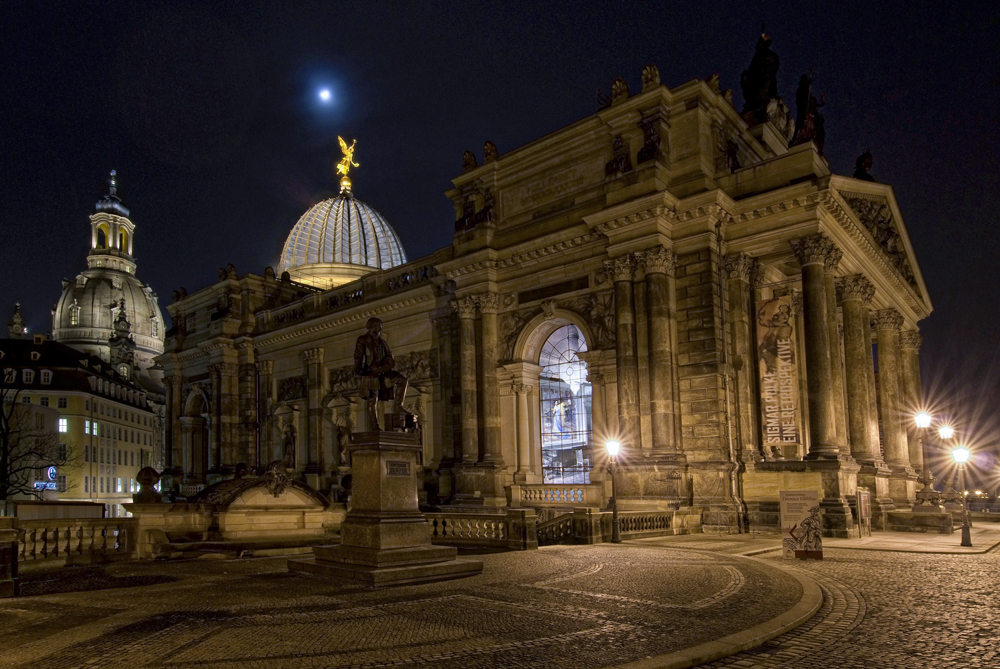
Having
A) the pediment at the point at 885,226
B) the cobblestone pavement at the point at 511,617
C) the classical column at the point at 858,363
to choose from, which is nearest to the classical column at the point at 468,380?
the classical column at the point at 858,363

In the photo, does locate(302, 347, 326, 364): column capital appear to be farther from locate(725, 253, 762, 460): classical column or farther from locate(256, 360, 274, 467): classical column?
locate(725, 253, 762, 460): classical column

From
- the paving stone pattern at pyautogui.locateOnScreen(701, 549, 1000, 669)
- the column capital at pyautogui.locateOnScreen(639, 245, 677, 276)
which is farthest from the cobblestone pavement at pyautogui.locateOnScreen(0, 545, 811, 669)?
the column capital at pyautogui.locateOnScreen(639, 245, 677, 276)

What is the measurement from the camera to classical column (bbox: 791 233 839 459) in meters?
23.7

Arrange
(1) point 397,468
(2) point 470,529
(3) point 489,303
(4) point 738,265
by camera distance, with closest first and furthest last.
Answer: (1) point 397,468 → (2) point 470,529 → (4) point 738,265 → (3) point 489,303

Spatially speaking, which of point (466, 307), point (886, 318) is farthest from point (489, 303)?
point (886, 318)

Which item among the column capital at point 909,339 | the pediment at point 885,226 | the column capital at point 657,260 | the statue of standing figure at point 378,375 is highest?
the pediment at point 885,226

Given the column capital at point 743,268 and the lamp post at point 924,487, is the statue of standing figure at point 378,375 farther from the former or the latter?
the lamp post at point 924,487

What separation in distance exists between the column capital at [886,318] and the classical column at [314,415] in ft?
88.1

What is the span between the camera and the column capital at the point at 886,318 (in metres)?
34.6

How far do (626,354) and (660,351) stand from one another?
53.1 inches

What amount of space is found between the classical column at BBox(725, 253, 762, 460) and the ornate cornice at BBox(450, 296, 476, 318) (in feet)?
33.5

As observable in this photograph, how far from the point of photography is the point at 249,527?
2327 centimetres

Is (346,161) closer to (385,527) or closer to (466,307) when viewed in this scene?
(466,307)

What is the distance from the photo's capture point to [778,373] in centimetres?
2658
